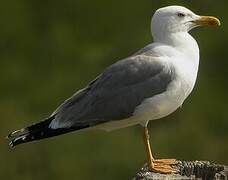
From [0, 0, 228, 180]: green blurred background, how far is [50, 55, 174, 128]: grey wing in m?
2.92

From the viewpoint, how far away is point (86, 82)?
9977mm

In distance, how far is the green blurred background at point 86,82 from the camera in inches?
322

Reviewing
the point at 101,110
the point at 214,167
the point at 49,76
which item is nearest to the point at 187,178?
the point at 214,167

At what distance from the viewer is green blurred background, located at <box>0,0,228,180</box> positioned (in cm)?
818

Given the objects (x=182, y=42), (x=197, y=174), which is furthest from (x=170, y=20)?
(x=197, y=174)

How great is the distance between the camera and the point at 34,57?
1112 cm

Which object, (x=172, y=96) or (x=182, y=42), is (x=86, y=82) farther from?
(x=172, y=96)

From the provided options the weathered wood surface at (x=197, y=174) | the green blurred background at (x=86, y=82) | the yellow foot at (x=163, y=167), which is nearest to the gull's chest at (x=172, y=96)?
the yellow foot at (x=163, y=167)

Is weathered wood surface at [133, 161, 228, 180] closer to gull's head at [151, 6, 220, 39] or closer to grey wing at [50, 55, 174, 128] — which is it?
grey wing at [50, 55, 174, 128]

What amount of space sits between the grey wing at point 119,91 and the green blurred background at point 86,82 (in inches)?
115

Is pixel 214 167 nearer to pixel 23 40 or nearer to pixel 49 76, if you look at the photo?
pixel 49 76

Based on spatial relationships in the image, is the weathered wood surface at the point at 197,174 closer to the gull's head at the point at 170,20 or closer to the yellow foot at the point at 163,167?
the yellow foot at the point at 163,167

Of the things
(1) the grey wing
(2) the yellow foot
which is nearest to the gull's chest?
(1) the grey wing

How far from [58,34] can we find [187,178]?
7.42 m
